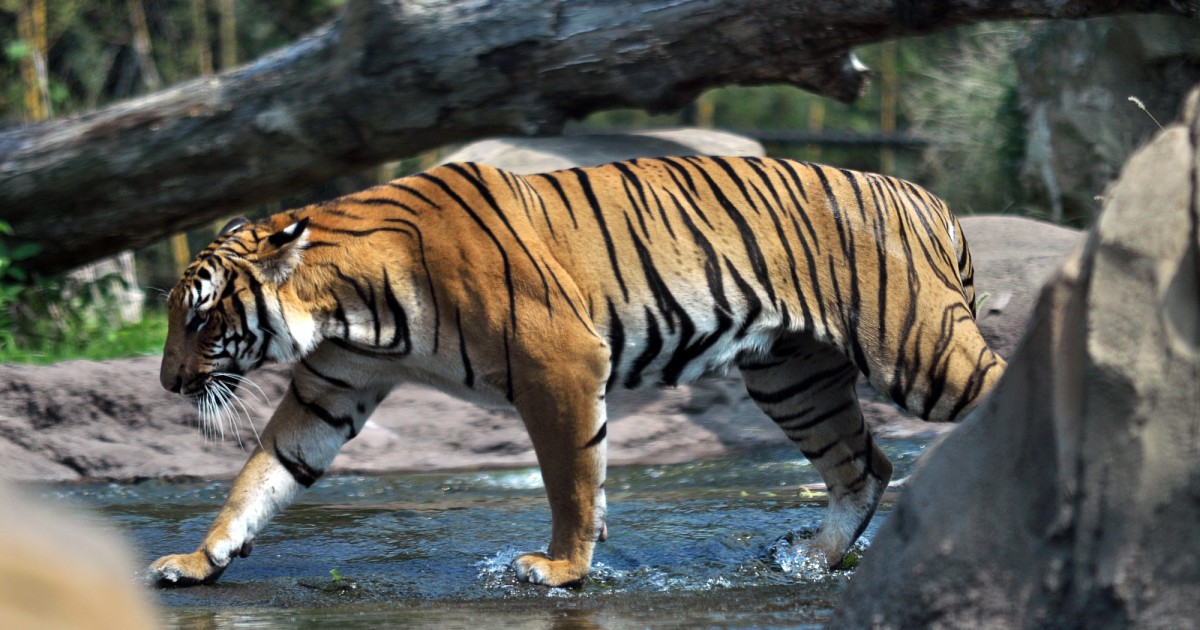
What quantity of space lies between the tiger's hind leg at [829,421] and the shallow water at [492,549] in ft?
0.72

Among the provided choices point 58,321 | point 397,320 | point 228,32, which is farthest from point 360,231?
point 228,32

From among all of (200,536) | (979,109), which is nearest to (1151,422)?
(200,536)

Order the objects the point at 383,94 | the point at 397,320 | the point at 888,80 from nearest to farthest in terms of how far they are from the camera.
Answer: the point at 397,320, the point at 383,94, the point at 888,80

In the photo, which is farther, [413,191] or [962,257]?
[962,257]

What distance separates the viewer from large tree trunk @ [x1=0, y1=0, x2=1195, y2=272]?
6.12 meters

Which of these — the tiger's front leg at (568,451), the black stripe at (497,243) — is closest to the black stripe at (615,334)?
the tiger's front leg at (568,451)

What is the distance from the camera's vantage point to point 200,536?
167 inches

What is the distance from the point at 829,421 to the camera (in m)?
4.13

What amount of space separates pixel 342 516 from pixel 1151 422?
3212 mm

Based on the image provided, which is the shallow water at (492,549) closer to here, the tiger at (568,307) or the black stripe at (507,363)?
the tiger at (568,307)

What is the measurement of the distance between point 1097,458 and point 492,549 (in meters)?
2.28

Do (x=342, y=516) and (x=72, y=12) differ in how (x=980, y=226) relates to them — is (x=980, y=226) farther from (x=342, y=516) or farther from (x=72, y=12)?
(x=72, y=12)

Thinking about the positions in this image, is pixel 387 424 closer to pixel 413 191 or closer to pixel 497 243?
pixel 413 191

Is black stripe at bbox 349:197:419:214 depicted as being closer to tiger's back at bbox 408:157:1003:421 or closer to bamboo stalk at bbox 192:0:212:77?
tiger's back at bbox 408:157:1003:421
